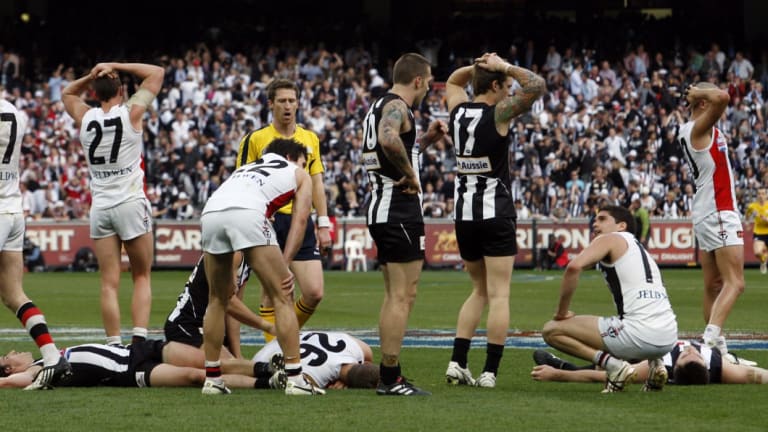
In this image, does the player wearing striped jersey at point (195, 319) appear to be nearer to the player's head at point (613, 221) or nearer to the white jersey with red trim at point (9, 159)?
the white jersey with red trim at point (9, 159)

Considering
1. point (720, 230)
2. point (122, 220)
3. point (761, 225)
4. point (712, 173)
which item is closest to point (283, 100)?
point (122, 220)

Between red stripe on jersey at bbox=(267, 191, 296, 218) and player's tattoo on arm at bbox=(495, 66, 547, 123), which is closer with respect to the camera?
red stripe on jersey at bbox=(267, 191, 296, 218)

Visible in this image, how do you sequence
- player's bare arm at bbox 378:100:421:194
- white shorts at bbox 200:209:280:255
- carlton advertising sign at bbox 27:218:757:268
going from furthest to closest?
carlton advertising sign at bbox 27:218:757:268
player's bare arm at bbox 378:100:421:194
white shorts at bbox 200:209:280:255

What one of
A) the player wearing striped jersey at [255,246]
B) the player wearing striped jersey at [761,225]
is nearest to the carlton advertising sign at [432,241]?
the player wearing striped jersey at [761,225]

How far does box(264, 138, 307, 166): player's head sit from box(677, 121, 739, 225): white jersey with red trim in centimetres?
391

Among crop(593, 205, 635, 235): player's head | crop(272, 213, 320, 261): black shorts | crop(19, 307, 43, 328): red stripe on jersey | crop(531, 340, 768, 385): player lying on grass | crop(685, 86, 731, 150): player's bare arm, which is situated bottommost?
crop(531, 340, 768, 385): player lying on grass

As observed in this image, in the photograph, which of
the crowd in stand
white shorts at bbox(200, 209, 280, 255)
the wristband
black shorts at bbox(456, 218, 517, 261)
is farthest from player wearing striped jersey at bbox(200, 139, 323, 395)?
the crowd in stand

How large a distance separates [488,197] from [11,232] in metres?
3.55

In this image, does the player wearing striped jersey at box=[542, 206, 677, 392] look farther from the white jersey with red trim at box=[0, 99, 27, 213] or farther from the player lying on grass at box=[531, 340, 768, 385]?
the white jersey with red trim at box=[0, 99, 27, 213]

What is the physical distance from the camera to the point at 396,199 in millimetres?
9406

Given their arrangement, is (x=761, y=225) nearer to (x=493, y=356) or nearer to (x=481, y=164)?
(x=481, y=164)

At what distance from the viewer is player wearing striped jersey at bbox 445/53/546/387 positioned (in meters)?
9.59

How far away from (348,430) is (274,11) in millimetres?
39441

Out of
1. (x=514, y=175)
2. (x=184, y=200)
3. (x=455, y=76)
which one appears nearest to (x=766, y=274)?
(x=514, y=175)
